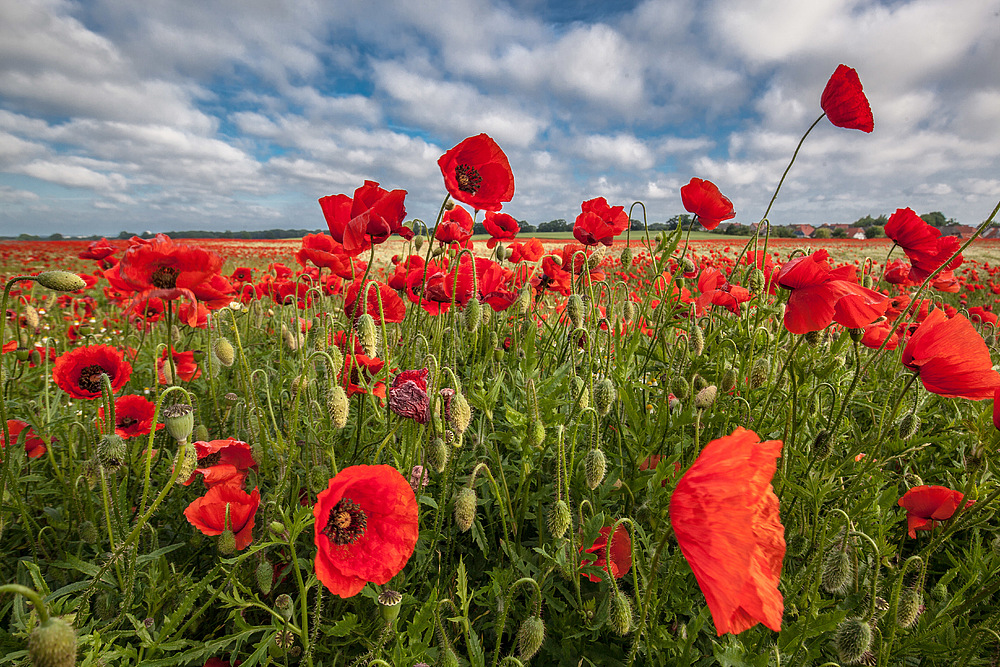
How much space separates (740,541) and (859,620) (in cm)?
68

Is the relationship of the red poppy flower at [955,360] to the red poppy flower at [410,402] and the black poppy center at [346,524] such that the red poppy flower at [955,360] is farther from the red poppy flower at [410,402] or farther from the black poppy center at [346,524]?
the black poppy center at [346,524]

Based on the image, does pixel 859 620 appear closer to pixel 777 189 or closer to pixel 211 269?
pixel 777 189

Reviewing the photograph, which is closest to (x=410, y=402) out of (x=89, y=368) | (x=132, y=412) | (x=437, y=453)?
(x=437, y=453)

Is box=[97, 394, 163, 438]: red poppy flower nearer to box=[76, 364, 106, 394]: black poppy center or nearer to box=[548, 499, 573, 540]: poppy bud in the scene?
box=[76, 364, 106, 394]: black poppy center

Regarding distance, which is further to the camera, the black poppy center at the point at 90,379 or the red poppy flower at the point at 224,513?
the black poppy center at the point at 90,379

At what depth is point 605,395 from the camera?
1585 mm

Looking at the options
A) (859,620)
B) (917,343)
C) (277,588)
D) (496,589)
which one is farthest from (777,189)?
(277,588)

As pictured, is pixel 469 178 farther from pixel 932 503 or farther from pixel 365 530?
pixel 932 503

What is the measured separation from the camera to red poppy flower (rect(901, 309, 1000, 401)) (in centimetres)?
136

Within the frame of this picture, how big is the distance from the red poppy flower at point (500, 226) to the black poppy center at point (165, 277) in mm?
1714

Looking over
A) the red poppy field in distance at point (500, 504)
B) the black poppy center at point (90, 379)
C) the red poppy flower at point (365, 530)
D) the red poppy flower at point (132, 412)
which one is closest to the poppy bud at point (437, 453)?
the red poppy field in distance at point (500, 504)

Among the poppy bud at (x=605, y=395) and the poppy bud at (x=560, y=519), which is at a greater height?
the poppy bud at (x=605, y=395)

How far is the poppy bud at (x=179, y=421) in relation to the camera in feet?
4.02

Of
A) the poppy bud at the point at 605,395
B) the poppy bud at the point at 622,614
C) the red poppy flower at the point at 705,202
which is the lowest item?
the poppy bud at the point at 622,614
